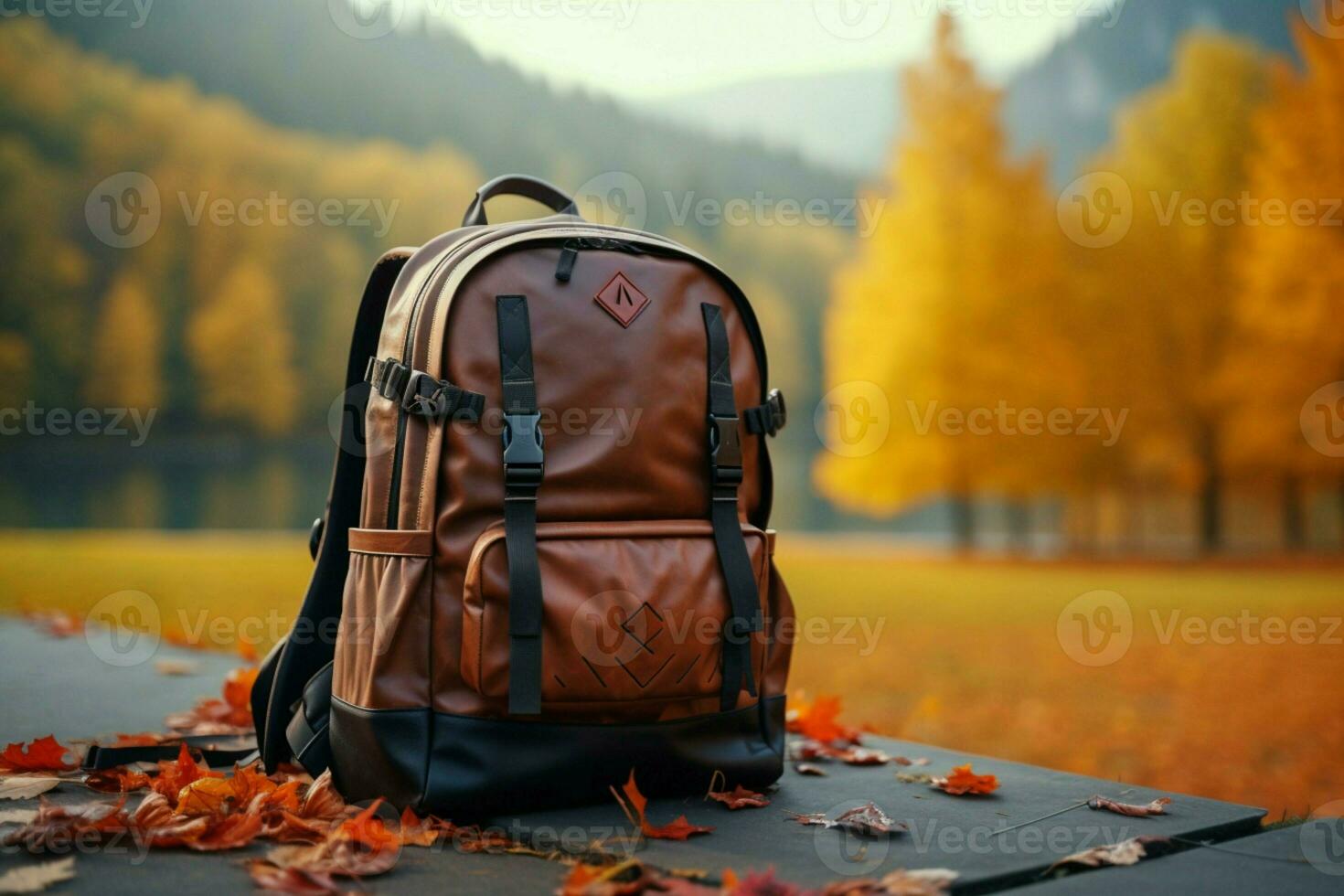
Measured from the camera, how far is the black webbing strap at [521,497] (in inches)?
76.1

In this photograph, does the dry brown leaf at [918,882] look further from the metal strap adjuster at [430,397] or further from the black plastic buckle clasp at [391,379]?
the black plastic buckle clasp at [391,379]

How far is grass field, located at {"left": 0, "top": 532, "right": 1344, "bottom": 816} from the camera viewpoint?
475cm

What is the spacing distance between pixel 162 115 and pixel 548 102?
23494 mm

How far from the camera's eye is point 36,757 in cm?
232

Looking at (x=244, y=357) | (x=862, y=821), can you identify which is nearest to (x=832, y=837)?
(x=862, y=821)

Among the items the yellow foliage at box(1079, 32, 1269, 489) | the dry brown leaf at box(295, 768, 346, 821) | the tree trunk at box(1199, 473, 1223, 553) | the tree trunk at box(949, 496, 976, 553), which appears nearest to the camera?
the dry brown leaf at box(295, 768, 346, 821)

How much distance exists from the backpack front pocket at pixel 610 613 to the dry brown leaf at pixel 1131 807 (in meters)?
0.76

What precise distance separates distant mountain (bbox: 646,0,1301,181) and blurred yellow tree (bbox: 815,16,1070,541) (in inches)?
23.4

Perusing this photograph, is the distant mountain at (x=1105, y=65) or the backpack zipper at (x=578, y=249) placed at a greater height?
the distant mountain at (x=1105, y=65)

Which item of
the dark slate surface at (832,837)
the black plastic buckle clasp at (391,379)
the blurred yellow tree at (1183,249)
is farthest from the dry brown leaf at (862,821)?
the blurred yellow tree at (1183,249)

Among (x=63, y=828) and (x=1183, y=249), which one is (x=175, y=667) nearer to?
(x=63, y=828)

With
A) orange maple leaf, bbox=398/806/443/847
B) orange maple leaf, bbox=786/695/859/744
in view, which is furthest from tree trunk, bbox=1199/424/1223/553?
orange maple leaf, bbox=398/806/443/847

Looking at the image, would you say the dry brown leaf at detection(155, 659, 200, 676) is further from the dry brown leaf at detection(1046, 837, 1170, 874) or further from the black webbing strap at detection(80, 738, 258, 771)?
the dry brown leaf at detection(1046, 837, 1170, 874)

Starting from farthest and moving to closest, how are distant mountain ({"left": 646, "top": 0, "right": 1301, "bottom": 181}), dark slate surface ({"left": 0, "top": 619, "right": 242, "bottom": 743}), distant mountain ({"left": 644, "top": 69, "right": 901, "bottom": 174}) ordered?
distant mountain ({"left": 644, "top": 69, "right": 901, "bottom": 174})
distant mountain ({"left": 646, "top": 0, "right": 1301, "bottom": 181})
dark slate surface ({"left": 0, "top": 619, "right": 242, "bottom": 743})
